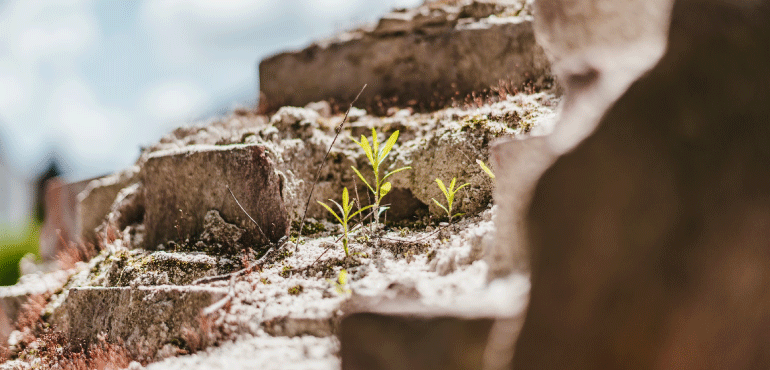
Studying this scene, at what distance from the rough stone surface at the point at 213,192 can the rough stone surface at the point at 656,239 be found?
3.00m

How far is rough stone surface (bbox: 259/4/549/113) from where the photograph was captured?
19.9 ft

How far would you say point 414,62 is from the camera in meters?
6.86

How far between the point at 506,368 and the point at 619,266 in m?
0.64

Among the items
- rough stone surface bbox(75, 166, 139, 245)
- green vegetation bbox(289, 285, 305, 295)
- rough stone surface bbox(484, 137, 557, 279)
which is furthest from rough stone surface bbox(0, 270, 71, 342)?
rough stone surface bbox(484, 137, 557, 279)

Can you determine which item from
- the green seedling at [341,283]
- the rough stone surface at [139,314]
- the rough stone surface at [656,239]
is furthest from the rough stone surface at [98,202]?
the rough stone surface at [656,239]

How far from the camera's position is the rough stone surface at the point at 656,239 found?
5.59 ft

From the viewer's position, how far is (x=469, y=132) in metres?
4.32

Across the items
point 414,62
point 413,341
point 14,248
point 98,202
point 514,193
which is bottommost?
point 14,248

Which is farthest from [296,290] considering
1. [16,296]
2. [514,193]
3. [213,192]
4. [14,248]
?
[14,248]

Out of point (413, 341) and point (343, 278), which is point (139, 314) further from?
point (413, 341)

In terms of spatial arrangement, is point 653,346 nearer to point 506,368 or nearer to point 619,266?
point 619,266

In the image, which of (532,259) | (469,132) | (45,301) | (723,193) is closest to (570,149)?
(532,259)

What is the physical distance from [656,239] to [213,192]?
3.86 metres

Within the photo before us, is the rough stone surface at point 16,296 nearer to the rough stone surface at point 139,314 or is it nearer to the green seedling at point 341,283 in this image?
the rough stone surface at point 139,314
